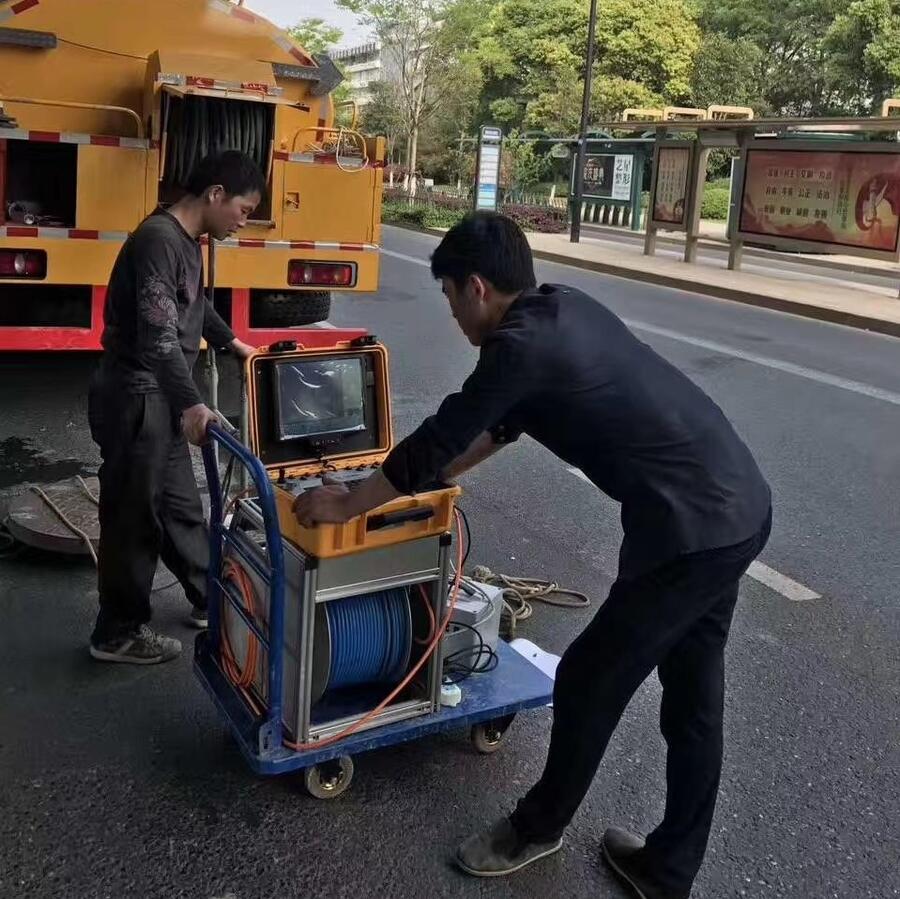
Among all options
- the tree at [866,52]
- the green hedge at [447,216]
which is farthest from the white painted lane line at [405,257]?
the tree at [866,52]

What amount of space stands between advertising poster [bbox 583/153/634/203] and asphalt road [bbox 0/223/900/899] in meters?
23.3

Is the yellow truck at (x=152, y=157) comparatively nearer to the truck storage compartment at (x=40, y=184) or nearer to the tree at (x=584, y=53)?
the truck storage compartment at (x=40, y=184)

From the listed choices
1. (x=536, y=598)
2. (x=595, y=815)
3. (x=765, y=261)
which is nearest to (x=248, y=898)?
(x=595, y=815)

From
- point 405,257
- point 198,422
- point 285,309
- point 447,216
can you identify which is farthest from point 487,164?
point 198,422

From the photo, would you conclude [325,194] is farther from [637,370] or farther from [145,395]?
[637,370]

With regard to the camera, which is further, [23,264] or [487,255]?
[23,264]

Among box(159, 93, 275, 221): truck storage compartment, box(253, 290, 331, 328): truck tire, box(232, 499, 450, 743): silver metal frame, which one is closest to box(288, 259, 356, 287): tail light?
box(253, 290, 331, 328): truck tire

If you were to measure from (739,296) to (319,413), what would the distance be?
13.2m

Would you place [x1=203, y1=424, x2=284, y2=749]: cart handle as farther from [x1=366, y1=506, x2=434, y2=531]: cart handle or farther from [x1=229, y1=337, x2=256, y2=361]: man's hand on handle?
[x1=229, y1=337, x2=256, y2=361]: man's hand on handle

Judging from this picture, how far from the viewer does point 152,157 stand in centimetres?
637

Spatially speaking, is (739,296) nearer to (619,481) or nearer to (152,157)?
(152,157)

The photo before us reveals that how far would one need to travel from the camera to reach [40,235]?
634cm

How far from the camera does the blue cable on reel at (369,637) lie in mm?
2896

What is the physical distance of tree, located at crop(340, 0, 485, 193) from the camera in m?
33.2
